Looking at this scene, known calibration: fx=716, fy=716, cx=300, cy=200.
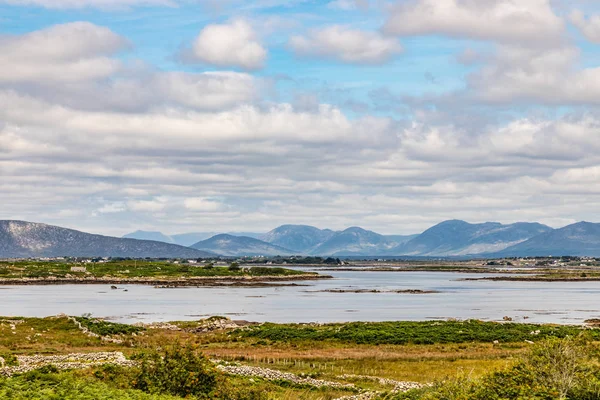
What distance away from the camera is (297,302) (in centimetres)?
13838

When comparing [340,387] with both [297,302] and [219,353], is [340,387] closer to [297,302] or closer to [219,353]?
[219,353]

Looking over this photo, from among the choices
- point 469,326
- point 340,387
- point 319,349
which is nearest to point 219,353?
point 319,349

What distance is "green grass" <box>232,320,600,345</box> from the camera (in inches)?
2783

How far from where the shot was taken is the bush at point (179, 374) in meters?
32.9

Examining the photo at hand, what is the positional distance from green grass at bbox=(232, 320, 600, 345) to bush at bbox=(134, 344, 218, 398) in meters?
36.9

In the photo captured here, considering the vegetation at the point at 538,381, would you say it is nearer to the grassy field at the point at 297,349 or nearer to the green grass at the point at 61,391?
the grassy field at the point at 297,349

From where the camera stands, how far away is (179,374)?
109 ft

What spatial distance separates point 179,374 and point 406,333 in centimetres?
4407

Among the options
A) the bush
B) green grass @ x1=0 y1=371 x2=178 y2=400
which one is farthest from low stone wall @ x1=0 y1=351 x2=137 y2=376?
the bush

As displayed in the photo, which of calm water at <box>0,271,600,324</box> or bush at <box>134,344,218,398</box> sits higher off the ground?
bush at <box>134,344,218,398</box>

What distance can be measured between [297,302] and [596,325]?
60.4 metres

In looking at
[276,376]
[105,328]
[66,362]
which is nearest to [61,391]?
[66,362]

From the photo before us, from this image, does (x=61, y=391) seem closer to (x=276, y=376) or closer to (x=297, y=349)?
(x=276, y=376)

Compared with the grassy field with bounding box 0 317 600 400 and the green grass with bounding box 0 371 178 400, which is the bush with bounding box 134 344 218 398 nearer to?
the grassy field with bounding box 0 317 600 400
